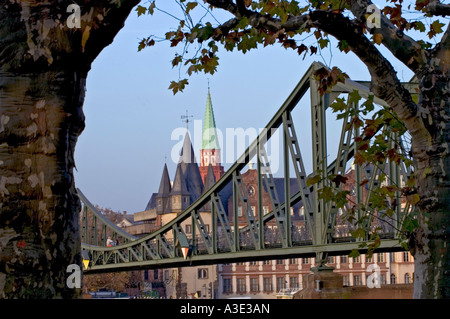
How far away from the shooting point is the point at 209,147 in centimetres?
16738

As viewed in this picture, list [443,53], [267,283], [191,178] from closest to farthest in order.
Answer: [443,53], [267,283], [191,178]

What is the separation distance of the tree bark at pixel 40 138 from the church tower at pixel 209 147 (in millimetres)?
152459

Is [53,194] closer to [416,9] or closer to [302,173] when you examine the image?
[416,9]

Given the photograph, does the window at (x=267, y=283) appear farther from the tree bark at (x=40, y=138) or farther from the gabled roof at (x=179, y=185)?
the tree bark at (x=40, y=138)

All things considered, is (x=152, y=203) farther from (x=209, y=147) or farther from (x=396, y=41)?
(x=396, y=41)

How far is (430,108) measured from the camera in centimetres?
951

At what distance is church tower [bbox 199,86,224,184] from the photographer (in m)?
160

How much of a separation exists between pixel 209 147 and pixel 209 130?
4.95 m

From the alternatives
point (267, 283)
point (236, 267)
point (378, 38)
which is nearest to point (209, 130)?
point (236, 267)

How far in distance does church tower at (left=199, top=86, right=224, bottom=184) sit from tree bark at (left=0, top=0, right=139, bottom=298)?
152 meters

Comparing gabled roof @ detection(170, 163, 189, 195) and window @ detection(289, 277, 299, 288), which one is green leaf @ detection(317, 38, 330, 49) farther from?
gabled roof @ detection(170, 163, 189, 195)
